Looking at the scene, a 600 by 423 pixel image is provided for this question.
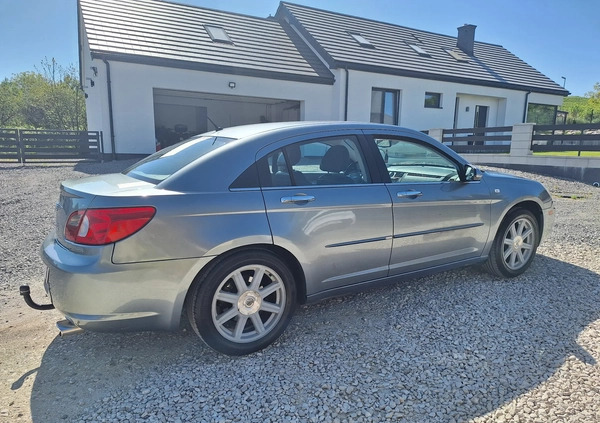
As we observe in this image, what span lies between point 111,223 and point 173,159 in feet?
2.75

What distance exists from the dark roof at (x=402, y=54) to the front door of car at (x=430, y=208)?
13010mm

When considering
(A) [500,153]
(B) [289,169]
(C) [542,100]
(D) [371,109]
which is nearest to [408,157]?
(B) [289,169]

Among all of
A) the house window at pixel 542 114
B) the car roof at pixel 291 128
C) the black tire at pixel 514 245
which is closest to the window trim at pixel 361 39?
the house window at pixel 542 114

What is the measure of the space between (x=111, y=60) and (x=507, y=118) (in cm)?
1820

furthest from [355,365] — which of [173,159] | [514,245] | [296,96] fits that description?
[296,96]

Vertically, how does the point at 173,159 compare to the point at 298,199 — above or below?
above

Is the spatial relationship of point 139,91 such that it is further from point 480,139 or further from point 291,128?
point 480,139

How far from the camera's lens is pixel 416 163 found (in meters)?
3.75

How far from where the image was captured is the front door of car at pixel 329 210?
8.86 feet

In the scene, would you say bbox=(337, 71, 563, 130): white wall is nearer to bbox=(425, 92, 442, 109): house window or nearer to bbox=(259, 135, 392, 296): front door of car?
Result: bbox=(425, 92, 442, 109): house window

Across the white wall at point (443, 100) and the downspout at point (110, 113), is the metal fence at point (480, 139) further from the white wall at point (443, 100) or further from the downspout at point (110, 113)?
the downspout at point (110, 113)

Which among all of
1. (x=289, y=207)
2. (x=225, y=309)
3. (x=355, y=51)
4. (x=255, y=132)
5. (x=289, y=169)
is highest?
(x=355, y=51)

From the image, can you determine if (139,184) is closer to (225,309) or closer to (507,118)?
(225,309)

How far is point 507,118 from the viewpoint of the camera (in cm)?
2016
